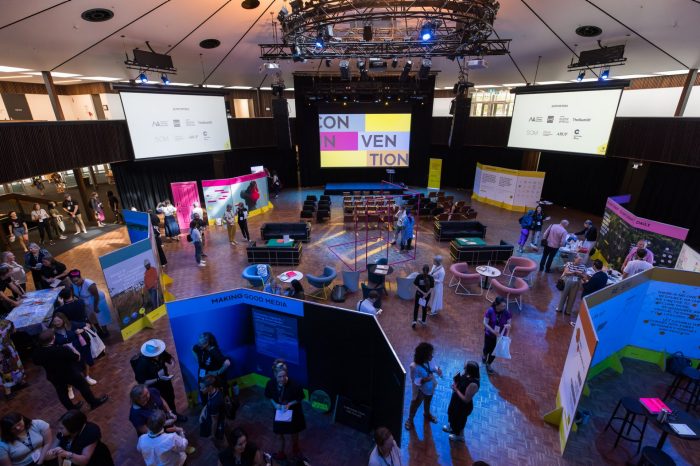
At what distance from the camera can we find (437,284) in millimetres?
6914

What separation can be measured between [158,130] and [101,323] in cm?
927

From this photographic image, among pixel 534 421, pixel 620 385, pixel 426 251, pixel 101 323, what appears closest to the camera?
pixel 534 421

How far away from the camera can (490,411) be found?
4906mm

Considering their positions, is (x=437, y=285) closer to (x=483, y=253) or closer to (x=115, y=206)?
(x=483, y=253)

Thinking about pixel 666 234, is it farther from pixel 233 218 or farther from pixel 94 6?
pixel 94 6

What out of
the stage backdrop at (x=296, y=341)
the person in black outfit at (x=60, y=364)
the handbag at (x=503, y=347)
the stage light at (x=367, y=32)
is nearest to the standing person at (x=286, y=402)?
the stage backdrop at (x=296, y=341)

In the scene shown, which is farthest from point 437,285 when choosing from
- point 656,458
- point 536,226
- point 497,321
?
point 536,226

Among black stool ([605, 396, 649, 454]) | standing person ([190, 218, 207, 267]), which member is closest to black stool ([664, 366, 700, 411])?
black stool ([605, 396, 649, 454])

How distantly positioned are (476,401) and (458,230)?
7.11 metres

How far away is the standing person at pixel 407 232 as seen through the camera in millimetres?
10305

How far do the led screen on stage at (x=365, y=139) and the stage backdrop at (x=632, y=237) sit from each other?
10.9 meters

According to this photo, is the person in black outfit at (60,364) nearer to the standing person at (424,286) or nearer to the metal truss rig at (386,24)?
the standing person at (424,286)

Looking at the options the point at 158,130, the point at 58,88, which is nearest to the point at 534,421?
the point at 158,130

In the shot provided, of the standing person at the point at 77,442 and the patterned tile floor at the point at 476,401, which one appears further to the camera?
the patterned tile floor at the point at 476,401
